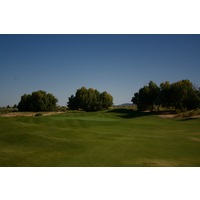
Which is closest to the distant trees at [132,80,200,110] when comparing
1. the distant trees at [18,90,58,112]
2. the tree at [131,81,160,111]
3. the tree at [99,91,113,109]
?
the tree at [131,81,160,111]

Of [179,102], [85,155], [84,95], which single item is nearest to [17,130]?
[85,155]

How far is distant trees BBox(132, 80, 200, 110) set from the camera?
5919cm

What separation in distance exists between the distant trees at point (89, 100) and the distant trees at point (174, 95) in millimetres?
22408

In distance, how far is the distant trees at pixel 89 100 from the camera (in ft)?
282

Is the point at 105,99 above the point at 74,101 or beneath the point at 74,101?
above

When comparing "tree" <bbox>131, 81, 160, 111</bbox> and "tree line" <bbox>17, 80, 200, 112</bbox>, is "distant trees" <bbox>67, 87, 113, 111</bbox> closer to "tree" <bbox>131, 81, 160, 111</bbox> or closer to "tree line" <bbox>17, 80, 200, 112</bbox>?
"tree line" <bbox>17, 80, 200, 112</bbox>

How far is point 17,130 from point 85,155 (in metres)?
9.68

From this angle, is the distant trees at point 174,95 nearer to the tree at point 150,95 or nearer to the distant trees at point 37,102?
the tree at point 150,95

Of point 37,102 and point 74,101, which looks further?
point 74,101

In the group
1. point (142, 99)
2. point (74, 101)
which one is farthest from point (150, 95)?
point (74, 101)

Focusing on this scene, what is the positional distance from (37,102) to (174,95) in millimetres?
50416

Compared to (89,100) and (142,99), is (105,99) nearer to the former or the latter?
(89,100)

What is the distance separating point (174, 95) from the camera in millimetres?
60750

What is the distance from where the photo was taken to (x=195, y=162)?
10312mm
